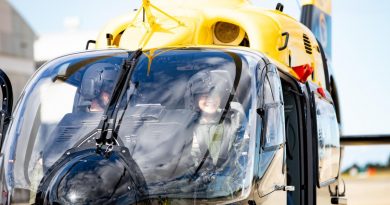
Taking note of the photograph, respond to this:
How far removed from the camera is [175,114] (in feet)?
→ 18.1

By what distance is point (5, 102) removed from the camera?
574 centimetres

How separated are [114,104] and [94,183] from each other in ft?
2.55

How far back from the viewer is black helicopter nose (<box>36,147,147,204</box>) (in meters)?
4.91

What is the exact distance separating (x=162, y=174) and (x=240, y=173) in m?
0.50

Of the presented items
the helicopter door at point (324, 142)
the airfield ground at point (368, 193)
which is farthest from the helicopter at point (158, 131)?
the airfield ground at point (368, 193)

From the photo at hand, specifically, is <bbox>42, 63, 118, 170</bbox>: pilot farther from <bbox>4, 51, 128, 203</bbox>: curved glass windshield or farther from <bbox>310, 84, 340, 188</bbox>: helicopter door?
<bbox>310, 84, 340, 188</bbox>: helicopter door

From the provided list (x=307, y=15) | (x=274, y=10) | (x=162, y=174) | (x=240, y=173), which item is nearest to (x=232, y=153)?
(x=240, y=173)

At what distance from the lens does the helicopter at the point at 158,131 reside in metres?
5.17

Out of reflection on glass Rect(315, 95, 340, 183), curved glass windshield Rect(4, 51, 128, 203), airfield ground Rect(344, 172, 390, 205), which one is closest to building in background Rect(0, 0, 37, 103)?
airfield ground Rect(344, 172, 390, 205)

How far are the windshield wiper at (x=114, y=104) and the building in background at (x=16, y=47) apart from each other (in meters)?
17.0

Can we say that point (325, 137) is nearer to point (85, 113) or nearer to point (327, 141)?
point (327, 141)

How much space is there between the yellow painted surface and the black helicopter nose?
69.1 inches

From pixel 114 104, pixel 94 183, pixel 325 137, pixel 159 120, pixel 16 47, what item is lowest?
pixel 94 183

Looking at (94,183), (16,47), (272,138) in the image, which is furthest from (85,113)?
(16,47)
